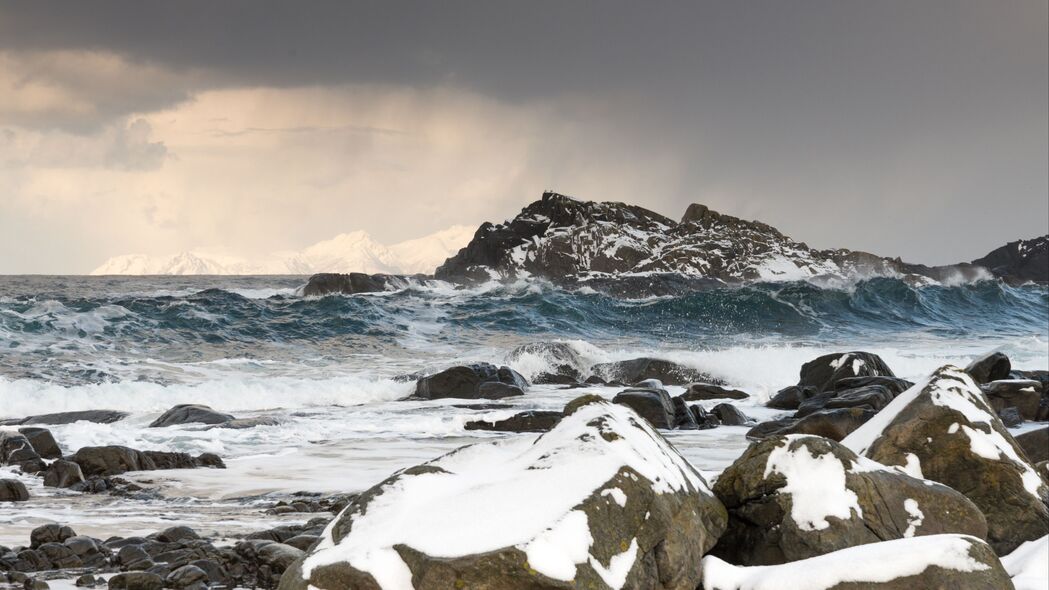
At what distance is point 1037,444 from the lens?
834cm

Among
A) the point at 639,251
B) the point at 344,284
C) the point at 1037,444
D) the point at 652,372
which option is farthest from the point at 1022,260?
the point at 1037,444

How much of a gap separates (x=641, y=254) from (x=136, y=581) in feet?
219

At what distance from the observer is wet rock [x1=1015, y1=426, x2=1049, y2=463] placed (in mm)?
8227

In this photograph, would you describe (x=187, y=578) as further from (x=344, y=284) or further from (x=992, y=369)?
(x=344, y=284)

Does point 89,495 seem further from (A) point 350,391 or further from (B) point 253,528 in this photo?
(A) point 350,391

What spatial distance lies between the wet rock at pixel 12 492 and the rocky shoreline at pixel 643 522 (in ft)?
7.47

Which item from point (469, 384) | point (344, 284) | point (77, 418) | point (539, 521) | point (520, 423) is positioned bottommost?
point (77, 418)

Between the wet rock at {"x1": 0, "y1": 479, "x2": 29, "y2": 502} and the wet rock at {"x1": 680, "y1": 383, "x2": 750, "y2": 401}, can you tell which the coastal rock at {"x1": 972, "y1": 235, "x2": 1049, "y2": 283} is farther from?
the wet rock at {"x1": 0, "y1": 479, "x2": 29, "y2": 502}

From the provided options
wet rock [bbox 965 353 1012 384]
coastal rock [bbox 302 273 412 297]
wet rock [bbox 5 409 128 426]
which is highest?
coastal rock [bbox 302 273 412 297]

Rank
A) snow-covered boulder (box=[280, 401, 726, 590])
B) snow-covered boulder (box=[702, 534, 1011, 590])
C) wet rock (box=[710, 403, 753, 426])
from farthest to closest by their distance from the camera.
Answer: wet rock (box=[710, 403, 753, 426]), snow-covered boulder (box=[702, 534, 1011, 590]), snow-covered boulder (box=[280, 401, 726, 590])

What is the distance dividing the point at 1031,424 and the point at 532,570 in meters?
10.9

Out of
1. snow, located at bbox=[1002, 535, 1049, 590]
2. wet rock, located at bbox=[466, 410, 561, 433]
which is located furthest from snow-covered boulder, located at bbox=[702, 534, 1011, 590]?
wet rock, located at bbox=[466, 410, 561, 433]

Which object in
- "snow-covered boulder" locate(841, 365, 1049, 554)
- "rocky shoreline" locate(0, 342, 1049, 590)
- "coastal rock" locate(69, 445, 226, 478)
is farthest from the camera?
"coastal rock" locate(69, 445, 226, 478)

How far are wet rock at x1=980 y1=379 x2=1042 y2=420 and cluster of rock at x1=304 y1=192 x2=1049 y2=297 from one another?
44.4 m
